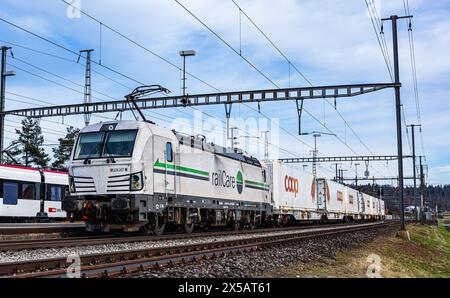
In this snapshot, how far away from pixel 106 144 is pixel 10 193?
1240 cm

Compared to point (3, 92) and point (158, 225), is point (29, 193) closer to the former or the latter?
point (3, 92)

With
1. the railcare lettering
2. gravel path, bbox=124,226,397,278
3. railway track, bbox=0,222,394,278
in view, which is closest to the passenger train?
the railcare lettering

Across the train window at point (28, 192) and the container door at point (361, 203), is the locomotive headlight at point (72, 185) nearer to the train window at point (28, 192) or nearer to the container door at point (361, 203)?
the train window at point (28, 192)

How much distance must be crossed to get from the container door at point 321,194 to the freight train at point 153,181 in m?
14.8

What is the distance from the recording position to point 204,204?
21984mm

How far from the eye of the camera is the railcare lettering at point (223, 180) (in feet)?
76.5

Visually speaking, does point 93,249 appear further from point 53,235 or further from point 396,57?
point 396,57

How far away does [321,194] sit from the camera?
4209 cm

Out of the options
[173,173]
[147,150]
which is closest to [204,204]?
[173,173]

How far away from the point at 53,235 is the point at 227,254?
32.1ft

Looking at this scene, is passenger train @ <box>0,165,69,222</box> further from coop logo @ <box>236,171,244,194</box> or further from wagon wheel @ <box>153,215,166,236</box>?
wagon wheel @ <box>153,215,166,236</box>

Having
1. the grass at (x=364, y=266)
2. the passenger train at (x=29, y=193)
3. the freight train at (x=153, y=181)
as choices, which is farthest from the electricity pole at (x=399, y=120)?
the passenger train at (x=29, y=193)

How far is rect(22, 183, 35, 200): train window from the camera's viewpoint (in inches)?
1132

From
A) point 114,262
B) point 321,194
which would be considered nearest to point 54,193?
Answer: point 321,194
